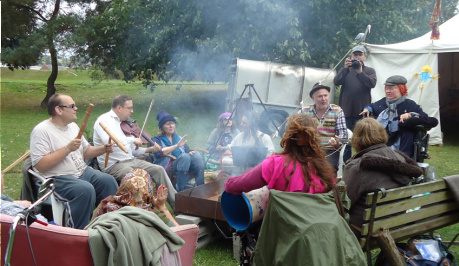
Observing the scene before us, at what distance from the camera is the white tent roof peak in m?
8.56

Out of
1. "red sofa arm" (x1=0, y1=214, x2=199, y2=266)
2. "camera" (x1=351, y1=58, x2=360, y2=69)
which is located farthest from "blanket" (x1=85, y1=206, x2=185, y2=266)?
"camera" (x1=351, y1=58, x2=360, y2=69)

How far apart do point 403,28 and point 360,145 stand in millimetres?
10081

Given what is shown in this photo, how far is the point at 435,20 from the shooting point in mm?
7855

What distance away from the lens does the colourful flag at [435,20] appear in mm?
7343

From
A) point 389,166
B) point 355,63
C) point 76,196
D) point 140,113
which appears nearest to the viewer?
point 389,166

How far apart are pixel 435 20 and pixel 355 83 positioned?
2742mm

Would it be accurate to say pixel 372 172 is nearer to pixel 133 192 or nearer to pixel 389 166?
pixel 389 166

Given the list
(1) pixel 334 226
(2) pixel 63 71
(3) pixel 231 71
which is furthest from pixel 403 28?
(2) pixel 63 71

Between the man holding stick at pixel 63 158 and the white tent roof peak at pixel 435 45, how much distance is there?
23.8 feet

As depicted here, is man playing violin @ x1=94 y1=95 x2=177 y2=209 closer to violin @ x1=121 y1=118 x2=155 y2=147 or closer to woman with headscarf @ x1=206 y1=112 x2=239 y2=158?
violin @ x1=121 y1=118 x2=155 y2=147

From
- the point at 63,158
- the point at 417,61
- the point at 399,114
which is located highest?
the point at 417,61

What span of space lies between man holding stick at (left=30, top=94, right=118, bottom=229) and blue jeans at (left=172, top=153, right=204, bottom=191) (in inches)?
52.0

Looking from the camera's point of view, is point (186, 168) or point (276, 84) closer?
point (186, 168)

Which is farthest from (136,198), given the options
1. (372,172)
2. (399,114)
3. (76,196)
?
(399,114)
